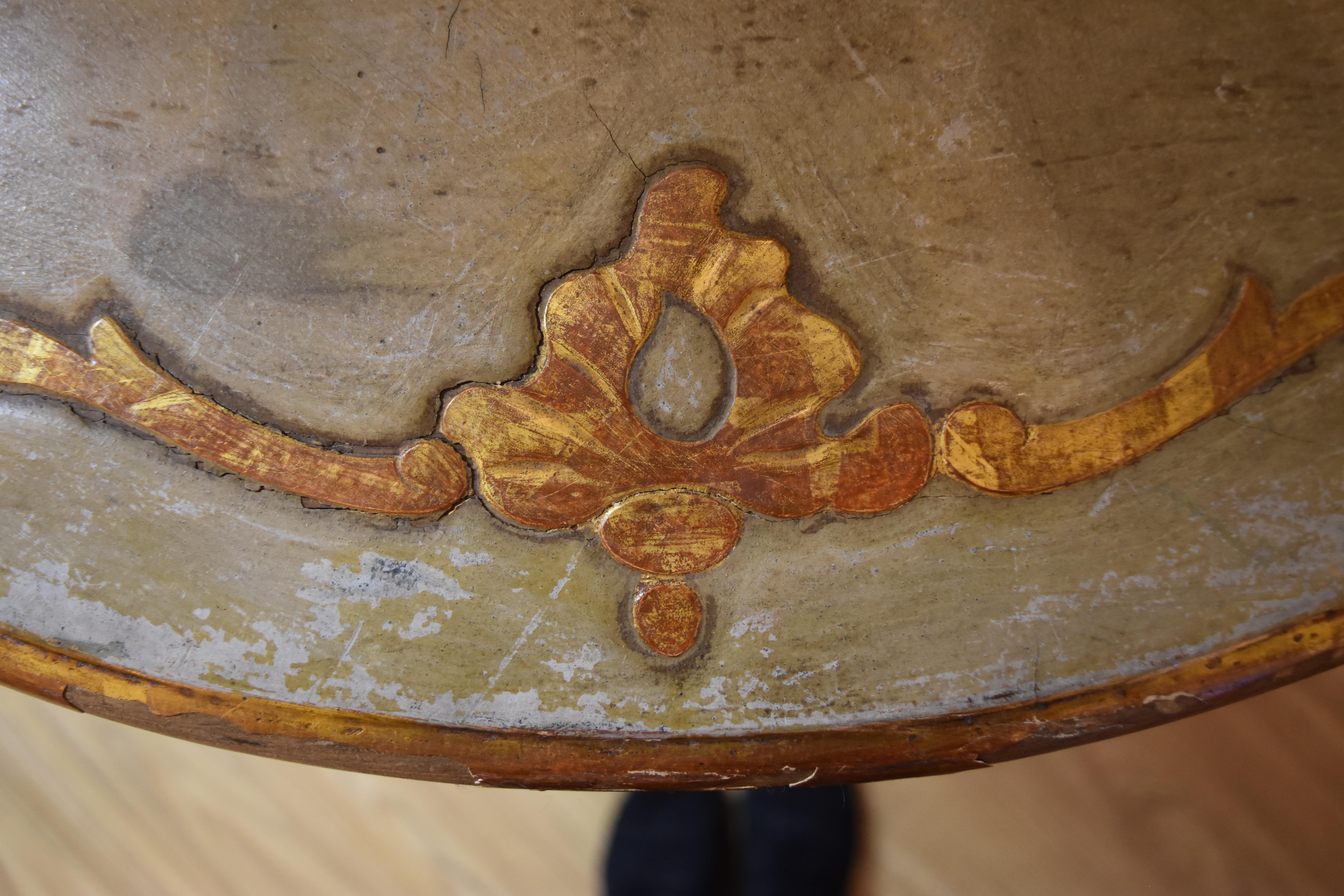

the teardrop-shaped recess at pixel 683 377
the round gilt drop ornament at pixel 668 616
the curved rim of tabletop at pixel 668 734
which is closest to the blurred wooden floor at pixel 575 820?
the curved rim of tabletop at pixel 668 734

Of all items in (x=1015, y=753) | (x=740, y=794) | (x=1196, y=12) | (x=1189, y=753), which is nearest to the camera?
(x=1196, y=12)

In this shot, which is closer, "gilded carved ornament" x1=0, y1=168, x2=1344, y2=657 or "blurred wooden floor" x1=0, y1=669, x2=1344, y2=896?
"gilded carved ornament" x1=0, y1=168, x2=1344, y2=657

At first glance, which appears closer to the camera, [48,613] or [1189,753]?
[48,613]

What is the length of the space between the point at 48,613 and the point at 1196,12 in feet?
3.56

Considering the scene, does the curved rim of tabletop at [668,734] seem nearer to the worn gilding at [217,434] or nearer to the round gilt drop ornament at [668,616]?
the round gilt drop ornament at [668,616]

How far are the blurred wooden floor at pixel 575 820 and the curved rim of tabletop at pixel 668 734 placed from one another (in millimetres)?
473

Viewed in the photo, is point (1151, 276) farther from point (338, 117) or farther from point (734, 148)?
point (338, 117)

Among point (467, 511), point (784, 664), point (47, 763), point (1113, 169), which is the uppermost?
point (1113, 169)

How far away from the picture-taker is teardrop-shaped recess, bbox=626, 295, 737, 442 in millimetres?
637

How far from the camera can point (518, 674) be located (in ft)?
2.25

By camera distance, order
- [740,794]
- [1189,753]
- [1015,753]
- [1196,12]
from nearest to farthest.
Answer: [1196,12]
[1015,753]
[1189,753]
[740,794]

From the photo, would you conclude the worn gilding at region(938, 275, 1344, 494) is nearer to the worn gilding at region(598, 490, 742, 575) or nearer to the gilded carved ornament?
the gilded carved ornament

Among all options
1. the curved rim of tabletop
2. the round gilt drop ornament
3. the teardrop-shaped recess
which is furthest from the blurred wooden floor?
the teardrop-shaped recess

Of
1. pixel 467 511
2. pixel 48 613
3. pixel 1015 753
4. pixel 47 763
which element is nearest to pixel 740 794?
pixel 1015 753
